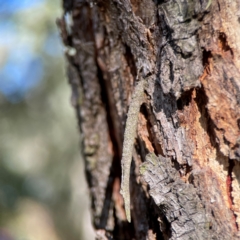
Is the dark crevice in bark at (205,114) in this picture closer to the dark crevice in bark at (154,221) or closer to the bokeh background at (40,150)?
the dark crevice in bark at (154,221)

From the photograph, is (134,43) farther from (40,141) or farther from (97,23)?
(40,141)

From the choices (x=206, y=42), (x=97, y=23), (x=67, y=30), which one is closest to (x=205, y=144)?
(x=206, y=42)

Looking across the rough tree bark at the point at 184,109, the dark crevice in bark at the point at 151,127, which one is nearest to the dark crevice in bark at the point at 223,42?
the rough tree bark at the point at 184,109

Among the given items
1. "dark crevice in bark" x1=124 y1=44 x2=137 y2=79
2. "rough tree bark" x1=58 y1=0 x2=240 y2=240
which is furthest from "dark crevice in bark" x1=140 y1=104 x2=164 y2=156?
"dark crevice in bark" x1=124 y1=44 x2=137 y2=79

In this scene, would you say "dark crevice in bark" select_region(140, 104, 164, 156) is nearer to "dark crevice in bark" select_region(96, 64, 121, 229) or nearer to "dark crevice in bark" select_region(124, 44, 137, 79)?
"dark crevice in bark" select_region(124, 44, 137, 79)

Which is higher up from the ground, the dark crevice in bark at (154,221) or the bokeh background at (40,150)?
the bokeh background at (40,150)

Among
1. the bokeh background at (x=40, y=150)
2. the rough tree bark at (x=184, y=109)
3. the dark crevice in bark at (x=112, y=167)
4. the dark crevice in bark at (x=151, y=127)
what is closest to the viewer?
the rough tree bark at (x=184, y=109)

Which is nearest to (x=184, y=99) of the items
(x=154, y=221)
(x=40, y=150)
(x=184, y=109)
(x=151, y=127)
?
(x=184, y=109)

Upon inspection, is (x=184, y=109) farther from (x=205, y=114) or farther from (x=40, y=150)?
(x=40, y=150)

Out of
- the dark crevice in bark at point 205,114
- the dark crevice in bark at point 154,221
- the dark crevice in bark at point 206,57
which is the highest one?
the dark crevice in bark at point 206,57
